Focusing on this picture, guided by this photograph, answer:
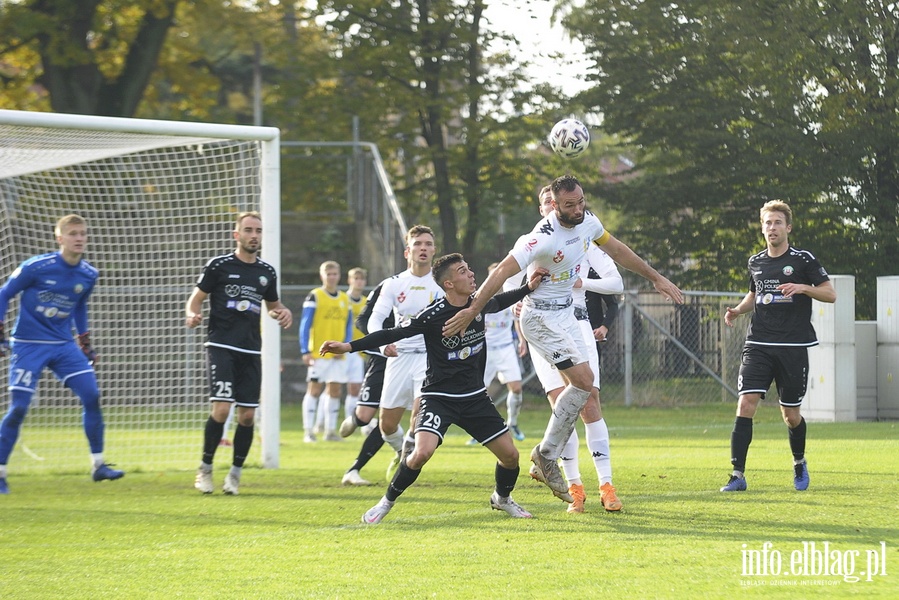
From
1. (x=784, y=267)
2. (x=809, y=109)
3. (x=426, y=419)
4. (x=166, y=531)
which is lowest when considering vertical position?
(x=166, y=531)

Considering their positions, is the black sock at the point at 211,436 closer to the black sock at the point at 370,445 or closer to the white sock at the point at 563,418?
the black sock at the point at 370,445

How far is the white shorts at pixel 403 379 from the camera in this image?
9.40 m

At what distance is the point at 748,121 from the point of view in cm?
2134

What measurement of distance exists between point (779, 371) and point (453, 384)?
113 inches

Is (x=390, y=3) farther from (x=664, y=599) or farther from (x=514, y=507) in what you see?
(x=664, y=599)

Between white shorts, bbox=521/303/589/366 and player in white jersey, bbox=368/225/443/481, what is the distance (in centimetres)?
180

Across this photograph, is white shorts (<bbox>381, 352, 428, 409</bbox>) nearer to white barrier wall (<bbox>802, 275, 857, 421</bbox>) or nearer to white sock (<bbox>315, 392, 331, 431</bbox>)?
white sock (<bbox>315, 392, 331, 431</bbox>)

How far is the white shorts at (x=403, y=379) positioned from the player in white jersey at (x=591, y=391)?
1225mm

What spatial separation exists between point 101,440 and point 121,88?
16.1 m

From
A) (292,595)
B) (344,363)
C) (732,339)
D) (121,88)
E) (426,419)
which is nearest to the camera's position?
(292,595)

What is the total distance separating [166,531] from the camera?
7.64 m

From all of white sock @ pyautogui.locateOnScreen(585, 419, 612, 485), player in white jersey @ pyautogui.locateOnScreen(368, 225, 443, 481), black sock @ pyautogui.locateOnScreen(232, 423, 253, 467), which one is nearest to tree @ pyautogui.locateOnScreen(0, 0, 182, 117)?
black sock @ pyautogui.locateOnScreen(232, 423, 253, 467)

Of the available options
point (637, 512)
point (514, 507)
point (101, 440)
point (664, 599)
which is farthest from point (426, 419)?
point (101, 440)

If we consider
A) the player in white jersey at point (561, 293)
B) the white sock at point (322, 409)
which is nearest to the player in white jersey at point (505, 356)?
the white sock at point (322, 409)
